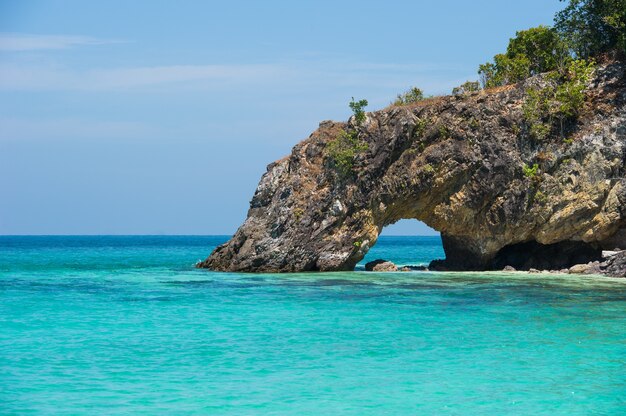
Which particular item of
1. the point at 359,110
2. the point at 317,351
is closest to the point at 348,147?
the point at 359,110

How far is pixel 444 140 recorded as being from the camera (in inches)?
1385

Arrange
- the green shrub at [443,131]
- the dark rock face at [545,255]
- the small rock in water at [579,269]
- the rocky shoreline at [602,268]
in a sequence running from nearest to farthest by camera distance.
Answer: the rocky shoreline at [602,268], the small rock in water at [579,269], the green shrub at [443,131], the dark rock face at [545,255]

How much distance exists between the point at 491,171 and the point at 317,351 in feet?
71.1

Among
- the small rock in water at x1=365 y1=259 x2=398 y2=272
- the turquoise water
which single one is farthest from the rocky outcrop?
the turquoise water

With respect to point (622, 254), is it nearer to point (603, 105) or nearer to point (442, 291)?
point (603, 105)

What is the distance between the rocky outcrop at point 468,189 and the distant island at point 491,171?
0.06m

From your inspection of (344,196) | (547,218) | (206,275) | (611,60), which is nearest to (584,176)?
(547,218)

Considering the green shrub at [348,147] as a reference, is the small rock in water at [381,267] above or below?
below

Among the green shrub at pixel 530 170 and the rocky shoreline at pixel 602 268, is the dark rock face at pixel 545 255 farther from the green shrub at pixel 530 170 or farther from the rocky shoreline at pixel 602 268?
the green shrub at pixel 530 170

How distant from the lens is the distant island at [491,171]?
3359 cm

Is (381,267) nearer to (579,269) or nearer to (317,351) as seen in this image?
(579,269)

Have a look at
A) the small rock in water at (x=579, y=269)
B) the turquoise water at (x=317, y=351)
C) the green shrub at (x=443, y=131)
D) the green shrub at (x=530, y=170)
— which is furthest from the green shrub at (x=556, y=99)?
the turquoise water at (x=317, y=351)

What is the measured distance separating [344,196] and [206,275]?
739 centimetres

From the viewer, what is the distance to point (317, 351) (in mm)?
14773
